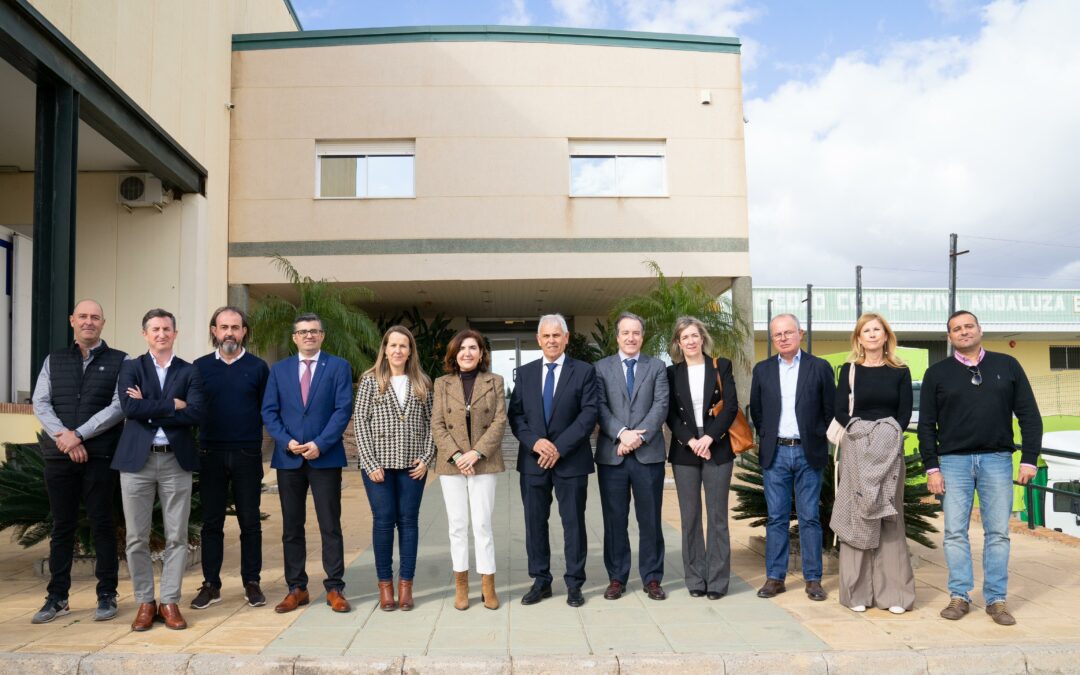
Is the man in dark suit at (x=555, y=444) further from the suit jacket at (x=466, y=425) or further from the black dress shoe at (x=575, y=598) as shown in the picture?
the suit jacket at (x=466, y=425)

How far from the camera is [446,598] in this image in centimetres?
610

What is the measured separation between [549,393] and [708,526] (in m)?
1.47

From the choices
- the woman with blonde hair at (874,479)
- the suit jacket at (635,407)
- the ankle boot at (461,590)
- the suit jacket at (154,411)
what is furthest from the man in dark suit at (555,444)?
the suit jacket at (154,411)

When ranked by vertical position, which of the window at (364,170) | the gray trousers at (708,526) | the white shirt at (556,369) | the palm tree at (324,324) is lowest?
the gray trousers at (708,526)

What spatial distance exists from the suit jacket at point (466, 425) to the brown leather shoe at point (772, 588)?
207cm

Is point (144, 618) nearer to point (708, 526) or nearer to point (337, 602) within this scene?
point (337, 602)

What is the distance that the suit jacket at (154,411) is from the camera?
17.5 ft

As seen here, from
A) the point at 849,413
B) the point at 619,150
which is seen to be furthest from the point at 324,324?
the point at 849,413

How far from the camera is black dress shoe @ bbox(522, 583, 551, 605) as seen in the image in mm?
5883

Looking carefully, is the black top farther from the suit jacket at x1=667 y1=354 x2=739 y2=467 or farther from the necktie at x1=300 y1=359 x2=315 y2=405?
the necktie at x1=300 y1=359 x2=315 y2=405

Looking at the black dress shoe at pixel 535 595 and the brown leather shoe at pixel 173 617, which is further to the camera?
the black dress shoe at pixel 535 595

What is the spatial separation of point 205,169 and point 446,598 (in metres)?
12.0

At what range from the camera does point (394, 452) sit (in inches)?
223

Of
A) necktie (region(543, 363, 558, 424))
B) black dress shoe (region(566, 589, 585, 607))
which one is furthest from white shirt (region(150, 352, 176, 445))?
black dress shoe (region(566, 589, 585, 607))
